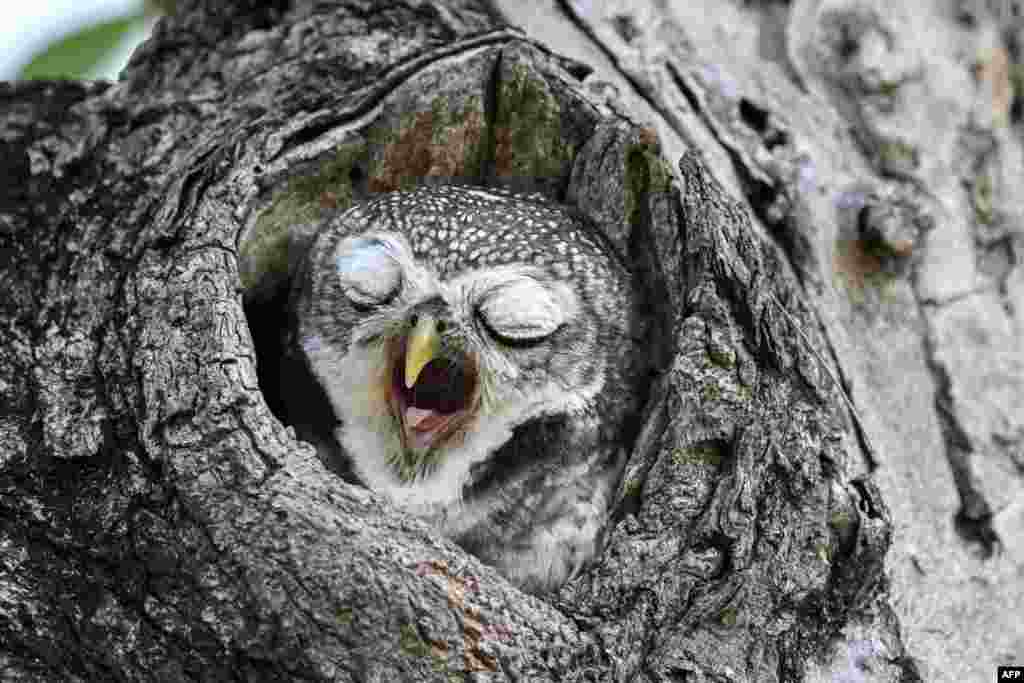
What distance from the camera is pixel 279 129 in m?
2.78

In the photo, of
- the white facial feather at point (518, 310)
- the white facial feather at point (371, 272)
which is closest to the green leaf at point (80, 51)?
the white facial feather at point (371, 272)

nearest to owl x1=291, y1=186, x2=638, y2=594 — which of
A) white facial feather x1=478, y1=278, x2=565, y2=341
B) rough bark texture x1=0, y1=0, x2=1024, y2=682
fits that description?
white facial feather x1=478, y1=278, x2=565, y2=341

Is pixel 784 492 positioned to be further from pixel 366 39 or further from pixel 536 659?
pixel 366 39

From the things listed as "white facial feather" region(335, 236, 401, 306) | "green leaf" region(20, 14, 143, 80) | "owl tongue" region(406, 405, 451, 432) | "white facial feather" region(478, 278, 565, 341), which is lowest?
"owl tongue" region(406, 405, 451, 432)

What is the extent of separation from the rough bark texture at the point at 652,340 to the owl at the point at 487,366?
157 mm

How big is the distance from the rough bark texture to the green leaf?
0.85m

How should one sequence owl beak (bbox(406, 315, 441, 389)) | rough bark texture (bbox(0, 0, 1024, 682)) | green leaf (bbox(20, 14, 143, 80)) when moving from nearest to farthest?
rough bark texture (bbox(0, 0, 1024, 682)) < owl beak (bbox(406, 315, 441, 389)) < green leaf (bbox(20, 14, 143, 80))

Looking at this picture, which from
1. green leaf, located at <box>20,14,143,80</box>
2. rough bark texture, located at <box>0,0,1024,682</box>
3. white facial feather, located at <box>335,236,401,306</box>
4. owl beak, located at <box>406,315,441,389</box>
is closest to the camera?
rough bark texture, located at <box>0,0,1024,682</box>

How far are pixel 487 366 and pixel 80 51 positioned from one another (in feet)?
6.82

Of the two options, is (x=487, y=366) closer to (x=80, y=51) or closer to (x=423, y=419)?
(x=423, y=419)

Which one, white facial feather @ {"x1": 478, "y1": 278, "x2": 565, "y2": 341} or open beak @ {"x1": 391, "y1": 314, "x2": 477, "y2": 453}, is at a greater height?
white facial feather @ {"x1": 478, "y1": 278, "x2": 565, "y2": 341}

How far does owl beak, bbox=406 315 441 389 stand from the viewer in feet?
8.54

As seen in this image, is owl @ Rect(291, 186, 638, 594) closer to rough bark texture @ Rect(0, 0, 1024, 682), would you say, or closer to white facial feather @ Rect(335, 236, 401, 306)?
white facial feather @ Rect(335, 236, 401, 306)

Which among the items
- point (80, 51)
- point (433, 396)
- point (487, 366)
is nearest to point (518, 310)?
point (487, 366)
